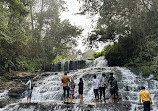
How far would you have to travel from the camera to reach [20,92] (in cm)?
1412

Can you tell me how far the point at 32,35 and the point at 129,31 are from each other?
50.3 ft

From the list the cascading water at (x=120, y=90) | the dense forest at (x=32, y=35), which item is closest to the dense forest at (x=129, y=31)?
the cascading water at (x=120, y=90)

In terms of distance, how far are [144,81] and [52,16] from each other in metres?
24.6

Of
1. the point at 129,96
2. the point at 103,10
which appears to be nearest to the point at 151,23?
the point at 103,10

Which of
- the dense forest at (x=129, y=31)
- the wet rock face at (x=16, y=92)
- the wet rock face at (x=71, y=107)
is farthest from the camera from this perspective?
the dense forest at (x=129, y=31)

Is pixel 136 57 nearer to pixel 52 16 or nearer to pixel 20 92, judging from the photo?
pixel 20 92

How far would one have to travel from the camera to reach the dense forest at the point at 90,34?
14836mm

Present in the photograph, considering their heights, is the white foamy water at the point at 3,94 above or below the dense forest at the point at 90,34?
below

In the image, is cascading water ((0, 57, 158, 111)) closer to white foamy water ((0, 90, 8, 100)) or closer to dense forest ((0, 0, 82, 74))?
white foamy water ((0, 90, 8, 100))

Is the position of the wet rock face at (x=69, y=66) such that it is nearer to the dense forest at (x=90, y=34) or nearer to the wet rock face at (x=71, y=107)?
the dense forest at (x=90, y=34)

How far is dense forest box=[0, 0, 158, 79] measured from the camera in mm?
14836

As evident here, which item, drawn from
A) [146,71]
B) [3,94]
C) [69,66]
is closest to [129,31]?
[146,71]

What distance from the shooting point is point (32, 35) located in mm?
25125

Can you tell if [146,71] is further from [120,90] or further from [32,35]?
[32,35]
